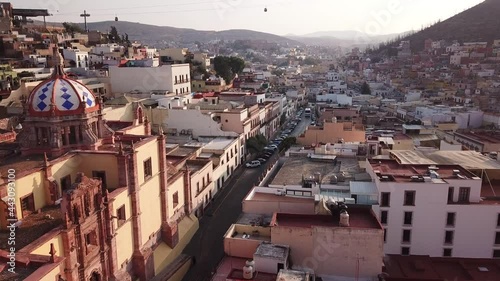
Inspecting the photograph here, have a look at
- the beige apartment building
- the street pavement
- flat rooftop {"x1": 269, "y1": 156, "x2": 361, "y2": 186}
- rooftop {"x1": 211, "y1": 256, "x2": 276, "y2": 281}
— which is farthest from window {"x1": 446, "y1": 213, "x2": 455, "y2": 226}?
the beige apartment building

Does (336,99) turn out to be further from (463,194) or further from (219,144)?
(463,194)

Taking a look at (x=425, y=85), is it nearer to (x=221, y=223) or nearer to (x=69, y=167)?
(x=221, y=223)

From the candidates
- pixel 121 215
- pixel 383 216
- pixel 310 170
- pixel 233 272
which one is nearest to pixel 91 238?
pixel 121 215

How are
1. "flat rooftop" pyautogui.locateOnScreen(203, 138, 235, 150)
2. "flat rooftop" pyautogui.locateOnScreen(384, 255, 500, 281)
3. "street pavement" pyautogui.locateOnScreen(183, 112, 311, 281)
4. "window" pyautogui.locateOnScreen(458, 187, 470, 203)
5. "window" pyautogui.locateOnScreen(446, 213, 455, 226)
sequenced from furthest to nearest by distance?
"flat rooftop" pyautogui.locateOnScreen(203, 138, 235, 150)
"street pavement" pyautogui.locateOnScreen(183, 112, 311, 281)
"window" pyautogui.locateOnScreen(458, 187, 470, 203)
"window" pyautogui.locateOnScreen(446, 213, 455, 226)
"flat rooftop" pyautogui.locateOnScreen(384, 255, 500, 281)

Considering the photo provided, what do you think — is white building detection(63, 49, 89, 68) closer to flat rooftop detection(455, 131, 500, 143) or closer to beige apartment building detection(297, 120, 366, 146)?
beige apartment building detection(297, 120, 366, 146)

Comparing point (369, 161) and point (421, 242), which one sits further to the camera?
point (369, 161)

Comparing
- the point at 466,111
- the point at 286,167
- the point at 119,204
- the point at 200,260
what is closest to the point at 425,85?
the point at 466,111
